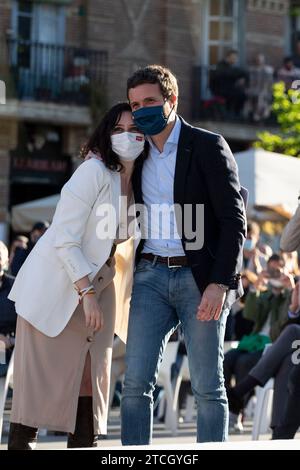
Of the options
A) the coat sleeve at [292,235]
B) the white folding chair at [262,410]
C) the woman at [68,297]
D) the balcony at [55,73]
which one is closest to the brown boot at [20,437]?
the woman at [68,297]

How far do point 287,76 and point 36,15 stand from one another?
5.34 meters

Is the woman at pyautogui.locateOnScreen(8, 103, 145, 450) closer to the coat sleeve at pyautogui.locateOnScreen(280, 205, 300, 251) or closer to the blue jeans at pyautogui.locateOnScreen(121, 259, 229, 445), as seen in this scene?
the blue jeans at pyautogui.locateOnScreen(121, 259, 229, 445)

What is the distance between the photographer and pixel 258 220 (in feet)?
63.4

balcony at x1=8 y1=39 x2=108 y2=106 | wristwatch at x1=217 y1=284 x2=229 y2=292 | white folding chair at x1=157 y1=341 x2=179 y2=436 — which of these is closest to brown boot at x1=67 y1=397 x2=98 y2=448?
wristwatch at x1=217 y1=284 x2=229 y2=292

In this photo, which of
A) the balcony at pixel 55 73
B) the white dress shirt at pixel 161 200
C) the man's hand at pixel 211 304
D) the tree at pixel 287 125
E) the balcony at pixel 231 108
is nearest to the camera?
the man's hand at pixel 211 304

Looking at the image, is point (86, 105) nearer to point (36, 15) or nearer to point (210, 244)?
point (36, 15)

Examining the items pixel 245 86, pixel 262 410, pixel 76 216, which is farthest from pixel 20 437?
pixel 245 86

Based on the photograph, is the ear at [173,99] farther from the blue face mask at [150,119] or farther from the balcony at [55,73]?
the balcony at [55,73]

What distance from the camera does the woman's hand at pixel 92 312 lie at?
21.3 feet

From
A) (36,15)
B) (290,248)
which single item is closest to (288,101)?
(36,15)

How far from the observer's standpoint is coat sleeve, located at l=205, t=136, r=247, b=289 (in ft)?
21.0

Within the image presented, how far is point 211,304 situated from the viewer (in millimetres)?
6359

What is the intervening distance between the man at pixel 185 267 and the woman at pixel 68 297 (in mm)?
189

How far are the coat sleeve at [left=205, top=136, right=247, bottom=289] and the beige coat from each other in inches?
18.4
